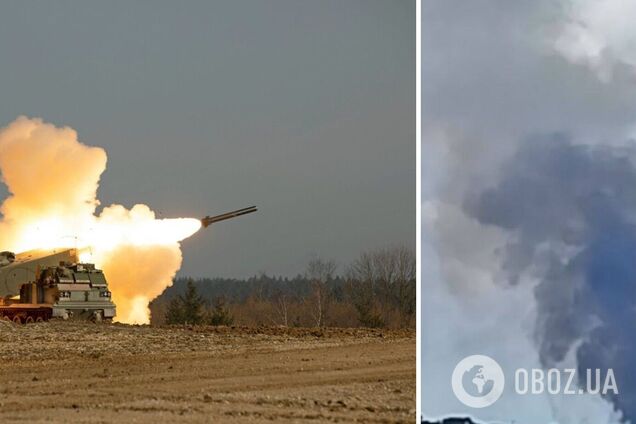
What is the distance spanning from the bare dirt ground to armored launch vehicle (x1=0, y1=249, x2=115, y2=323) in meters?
3.11

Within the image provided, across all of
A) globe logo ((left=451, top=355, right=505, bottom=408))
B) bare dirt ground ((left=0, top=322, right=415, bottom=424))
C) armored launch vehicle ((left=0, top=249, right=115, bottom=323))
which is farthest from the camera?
armored launch vehicle ((left=0, top=249, right=115, bottom=323))

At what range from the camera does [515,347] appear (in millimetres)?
5160

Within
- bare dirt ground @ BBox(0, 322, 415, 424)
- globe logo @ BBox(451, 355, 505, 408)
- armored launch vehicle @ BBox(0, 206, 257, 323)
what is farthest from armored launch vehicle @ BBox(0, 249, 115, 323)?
globe logo @ BBox(451, 355, 505, 408)

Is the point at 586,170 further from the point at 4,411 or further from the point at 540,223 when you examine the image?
the point at 4,411

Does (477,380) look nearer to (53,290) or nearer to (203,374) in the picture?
(203,374)

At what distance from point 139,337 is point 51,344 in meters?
1.22

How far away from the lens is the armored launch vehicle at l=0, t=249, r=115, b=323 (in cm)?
2081

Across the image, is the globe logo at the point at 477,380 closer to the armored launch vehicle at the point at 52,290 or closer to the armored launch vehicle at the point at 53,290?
the armored launch vehicle at the point at 53,290

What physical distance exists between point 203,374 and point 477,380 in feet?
21.5

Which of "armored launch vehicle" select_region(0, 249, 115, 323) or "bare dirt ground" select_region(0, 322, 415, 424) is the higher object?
"armored launch vehicle" select_region(0, 249, 115, 323)

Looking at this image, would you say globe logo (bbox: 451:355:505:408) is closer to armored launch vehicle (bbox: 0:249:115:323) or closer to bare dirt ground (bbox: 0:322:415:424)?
bare dirt ground (bbox: 0:322:415:424)

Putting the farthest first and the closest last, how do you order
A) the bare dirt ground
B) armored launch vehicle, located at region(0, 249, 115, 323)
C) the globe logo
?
armored launch vehicle, located at region(0, 249, 115, 323), the bare dirt ground, the globe logo

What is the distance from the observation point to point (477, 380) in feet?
17.0

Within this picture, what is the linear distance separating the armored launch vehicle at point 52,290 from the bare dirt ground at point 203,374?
3113 mm
